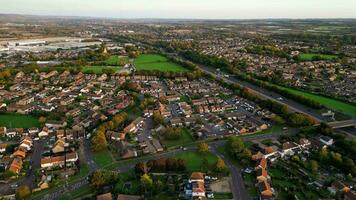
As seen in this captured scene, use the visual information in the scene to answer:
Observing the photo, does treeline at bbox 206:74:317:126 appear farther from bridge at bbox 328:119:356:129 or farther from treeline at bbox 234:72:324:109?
treeline at bbox 234:72:324:109

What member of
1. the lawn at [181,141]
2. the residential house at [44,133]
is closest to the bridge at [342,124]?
the lawn at [181,141]

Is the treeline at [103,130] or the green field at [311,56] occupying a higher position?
the green field at [311,56]

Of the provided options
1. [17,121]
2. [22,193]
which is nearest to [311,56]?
[17,121]

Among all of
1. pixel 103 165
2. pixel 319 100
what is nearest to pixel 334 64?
pixel 319 100

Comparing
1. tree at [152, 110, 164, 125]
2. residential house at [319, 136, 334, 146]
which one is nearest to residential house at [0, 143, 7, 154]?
tree at [152, 110, 164, 125]

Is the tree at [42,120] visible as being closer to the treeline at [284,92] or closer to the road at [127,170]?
the road at [127,170]

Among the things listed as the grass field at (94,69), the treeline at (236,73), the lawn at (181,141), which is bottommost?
the lawn at (181,141)
